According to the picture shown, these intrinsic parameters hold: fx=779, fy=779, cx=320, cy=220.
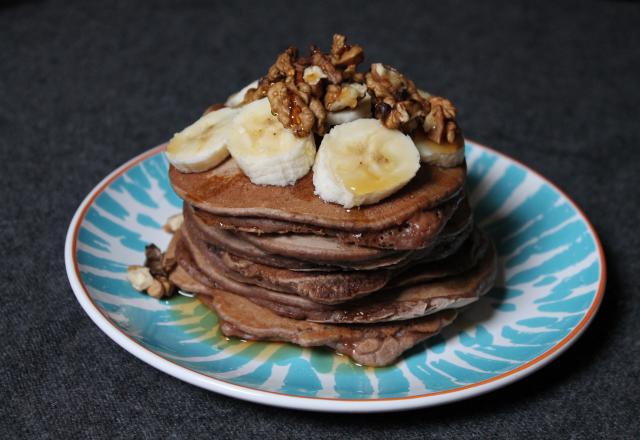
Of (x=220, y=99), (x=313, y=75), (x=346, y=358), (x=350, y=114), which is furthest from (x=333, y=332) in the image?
(x=220, y=99)

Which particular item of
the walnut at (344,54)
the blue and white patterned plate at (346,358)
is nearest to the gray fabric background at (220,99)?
the blue and white patterned plate at (346,358)

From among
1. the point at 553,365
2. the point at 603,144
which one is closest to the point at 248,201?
the point at 553,365

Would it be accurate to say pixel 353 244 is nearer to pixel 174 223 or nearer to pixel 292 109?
pixel 292 109

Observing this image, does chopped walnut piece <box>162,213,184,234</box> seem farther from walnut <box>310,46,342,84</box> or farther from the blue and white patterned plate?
walnut <box>310,46,342,84</box>

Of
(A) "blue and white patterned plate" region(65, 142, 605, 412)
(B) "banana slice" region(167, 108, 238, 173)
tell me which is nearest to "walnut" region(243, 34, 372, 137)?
(B) "banana slice" region(167, 108, 238, 173)

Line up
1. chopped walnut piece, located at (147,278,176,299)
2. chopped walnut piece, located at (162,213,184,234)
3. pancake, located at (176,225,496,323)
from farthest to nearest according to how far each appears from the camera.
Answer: chopped walnut piece, located at (162,213,184,234) < chopped walnut piece, located at (147,278,176,299) < pancake, located at (176,225,496,323)
